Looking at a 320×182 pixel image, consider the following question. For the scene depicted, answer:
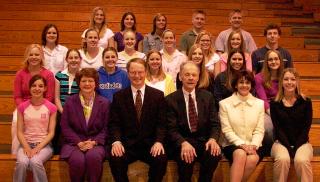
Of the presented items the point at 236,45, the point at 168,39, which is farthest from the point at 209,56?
the point at 168,39

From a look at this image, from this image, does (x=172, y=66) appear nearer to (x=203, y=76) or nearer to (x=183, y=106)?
(x=203, y=76)

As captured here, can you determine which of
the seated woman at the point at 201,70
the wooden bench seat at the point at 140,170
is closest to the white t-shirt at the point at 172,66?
the seated woman at the point at 201,70

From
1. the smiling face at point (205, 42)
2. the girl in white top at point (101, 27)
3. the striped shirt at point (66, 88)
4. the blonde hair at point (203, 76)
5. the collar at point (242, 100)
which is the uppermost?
the girl in white top at point (101, 27)

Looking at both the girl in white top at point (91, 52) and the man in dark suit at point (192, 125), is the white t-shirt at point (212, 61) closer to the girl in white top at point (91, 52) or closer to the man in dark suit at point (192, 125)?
the man in dark suit at point (192, 125)

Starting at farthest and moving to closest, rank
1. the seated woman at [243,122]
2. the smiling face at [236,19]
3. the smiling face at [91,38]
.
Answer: the smiling face at [236,19] → the smiling face at [91,38] → the seated woman at [243,122]

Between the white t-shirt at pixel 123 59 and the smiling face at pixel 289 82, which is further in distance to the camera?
the white t-shirt at pixel 123 59

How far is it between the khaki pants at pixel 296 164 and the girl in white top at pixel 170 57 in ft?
3.42

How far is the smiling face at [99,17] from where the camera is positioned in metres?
3.72

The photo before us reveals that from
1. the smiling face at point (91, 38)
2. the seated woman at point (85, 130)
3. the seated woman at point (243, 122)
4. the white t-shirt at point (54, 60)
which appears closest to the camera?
the seated woman at point (85, 130)

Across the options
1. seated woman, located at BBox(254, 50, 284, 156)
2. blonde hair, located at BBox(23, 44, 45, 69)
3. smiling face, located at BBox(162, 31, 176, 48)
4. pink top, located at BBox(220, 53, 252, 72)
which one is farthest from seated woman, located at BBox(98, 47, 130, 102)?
seated woman, located at BBox(254, 50, 284, 156)

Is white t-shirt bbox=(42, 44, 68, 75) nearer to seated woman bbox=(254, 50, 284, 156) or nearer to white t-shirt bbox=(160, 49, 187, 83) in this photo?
white t-shirt bbox=(160, 49, 187, 83)

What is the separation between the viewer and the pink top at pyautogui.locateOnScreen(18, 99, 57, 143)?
2.57 metres

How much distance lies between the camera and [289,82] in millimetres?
2697

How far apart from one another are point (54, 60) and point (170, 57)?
2.85 feet
